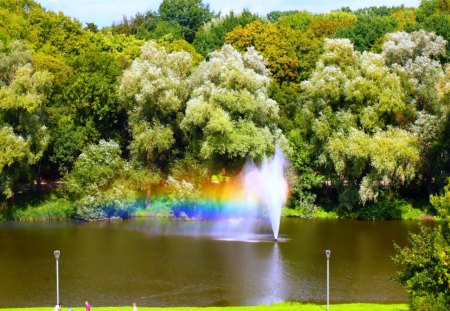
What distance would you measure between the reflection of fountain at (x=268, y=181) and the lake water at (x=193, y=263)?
3.65 m

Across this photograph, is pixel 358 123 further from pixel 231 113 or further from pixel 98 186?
pixel 98 186

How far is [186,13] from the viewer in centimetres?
12056

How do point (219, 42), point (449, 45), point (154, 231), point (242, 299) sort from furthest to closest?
point (219, 42)
point (449, 45)
point (154, 231)
point (242, 299)

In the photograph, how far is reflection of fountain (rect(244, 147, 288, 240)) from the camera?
2258 inches

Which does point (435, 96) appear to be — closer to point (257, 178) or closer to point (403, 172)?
point (403, 172)

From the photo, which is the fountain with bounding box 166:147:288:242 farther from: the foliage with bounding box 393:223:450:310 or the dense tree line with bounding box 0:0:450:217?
the foliage with bounding box 393:223:450:310

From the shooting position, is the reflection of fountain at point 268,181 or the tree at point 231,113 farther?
the reflection of fountain at point 268,181

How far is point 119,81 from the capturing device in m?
62.5

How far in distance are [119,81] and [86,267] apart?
26.2 m

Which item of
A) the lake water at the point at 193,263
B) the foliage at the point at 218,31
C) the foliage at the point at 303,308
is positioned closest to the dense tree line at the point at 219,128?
the lake water at the point at 193,263

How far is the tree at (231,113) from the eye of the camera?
183 feet

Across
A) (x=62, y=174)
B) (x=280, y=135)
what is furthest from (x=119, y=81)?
(x=280, y=135)

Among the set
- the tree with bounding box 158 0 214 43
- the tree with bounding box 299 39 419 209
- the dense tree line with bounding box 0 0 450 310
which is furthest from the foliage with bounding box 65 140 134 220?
the tree with bounding box 158 0 214 43

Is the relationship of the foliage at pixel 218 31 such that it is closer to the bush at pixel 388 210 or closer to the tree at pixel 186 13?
the tree at pixel 186 13
